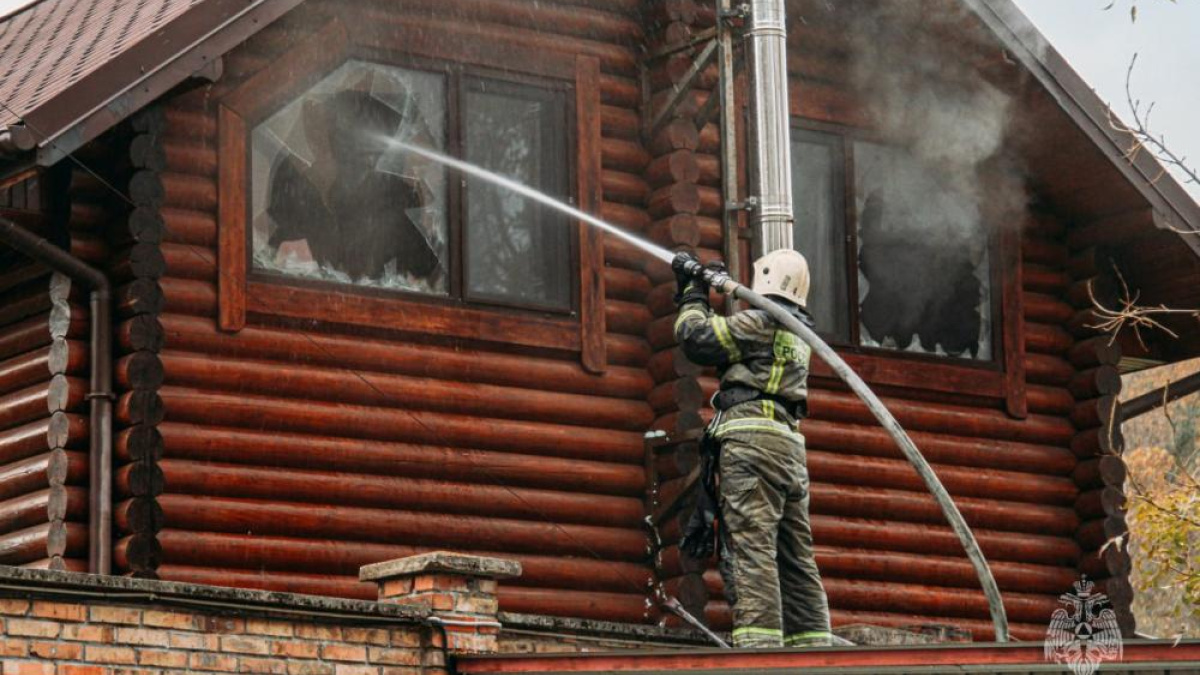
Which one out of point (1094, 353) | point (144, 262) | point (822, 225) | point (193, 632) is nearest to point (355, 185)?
point (144, 262)

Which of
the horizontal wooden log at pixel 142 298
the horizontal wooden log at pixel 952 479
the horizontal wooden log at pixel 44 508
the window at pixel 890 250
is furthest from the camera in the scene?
the window at pixel 890 250

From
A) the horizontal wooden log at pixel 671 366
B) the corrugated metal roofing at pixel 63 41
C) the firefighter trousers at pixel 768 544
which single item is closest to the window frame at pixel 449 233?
the horizontal wooden log at pixel 671 366

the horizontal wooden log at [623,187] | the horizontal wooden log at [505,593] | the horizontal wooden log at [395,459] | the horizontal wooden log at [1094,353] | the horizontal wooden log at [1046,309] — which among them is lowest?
the horizontal wooden log at [505,593]

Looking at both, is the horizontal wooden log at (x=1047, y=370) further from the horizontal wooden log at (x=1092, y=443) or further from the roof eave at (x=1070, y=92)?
the roof eave at (x=1070, y=92)

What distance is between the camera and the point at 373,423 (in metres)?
13.5

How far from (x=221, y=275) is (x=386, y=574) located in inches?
98.3

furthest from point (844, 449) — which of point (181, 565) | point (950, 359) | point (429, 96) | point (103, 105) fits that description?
point (103, 105)

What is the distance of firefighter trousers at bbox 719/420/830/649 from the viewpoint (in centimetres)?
1164

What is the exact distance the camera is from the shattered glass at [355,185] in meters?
13.5

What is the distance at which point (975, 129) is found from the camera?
1617 centimetres

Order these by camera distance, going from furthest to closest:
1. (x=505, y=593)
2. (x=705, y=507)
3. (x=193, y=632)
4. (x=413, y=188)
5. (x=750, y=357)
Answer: (x=413, y=188)
(x=505, y=593)
(x=705, y=507)
(x=750, y=357)
(x=193, y=632)

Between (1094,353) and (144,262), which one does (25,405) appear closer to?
(144,262)

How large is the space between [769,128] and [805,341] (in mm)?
2318

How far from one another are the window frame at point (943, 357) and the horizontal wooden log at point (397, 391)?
5.37ft
